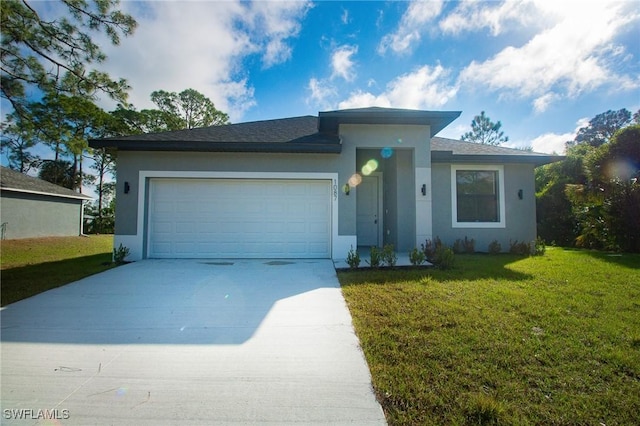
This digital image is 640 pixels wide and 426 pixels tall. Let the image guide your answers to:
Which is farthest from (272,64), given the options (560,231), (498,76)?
(560,231)

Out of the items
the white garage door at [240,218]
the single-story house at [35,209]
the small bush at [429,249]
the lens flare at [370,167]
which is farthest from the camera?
the single-story house at [35,209]

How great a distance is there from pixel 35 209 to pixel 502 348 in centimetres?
2135

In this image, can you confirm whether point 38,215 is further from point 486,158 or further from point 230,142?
point 486,158

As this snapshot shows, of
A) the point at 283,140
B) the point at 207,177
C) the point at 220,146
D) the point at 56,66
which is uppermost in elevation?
the point at 56,66

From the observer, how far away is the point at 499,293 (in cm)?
452

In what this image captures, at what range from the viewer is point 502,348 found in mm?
2844

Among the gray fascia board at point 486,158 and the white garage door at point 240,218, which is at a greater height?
the gray fascia board at point 486,158

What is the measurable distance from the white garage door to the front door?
2348mm

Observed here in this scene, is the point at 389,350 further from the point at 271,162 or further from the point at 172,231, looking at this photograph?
the point at 172,231

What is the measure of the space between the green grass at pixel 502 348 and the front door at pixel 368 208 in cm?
463

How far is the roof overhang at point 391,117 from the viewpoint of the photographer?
739cm

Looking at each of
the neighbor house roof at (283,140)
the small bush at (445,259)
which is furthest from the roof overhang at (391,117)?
the small bush at (445,259)

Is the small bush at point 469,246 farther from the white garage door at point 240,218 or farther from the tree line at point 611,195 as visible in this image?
the tree line at point 611,195

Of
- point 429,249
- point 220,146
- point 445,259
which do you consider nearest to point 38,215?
point 220,146
